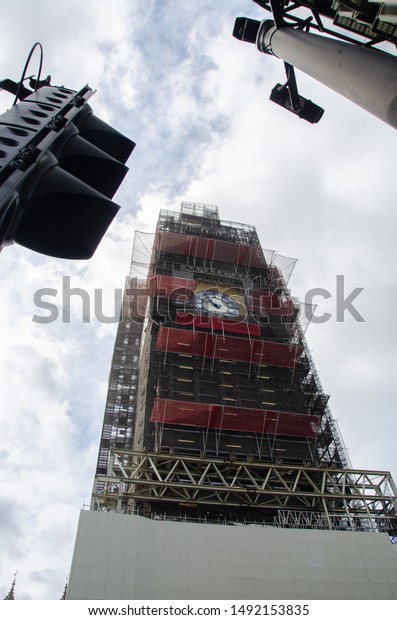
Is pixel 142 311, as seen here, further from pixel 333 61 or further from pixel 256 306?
pixel 333 61

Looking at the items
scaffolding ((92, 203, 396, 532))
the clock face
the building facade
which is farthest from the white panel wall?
the clock face

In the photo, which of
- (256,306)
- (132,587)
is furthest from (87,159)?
(256,306)

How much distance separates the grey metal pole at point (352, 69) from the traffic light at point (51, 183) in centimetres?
257

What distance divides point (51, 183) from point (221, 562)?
17.1 meters

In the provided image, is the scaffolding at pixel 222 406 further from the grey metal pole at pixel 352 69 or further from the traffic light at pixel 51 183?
the traffic light at pixel 51 183

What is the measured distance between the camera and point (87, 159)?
306 centimetres

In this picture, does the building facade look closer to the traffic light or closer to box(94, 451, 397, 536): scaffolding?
box(94, 451, 397, 536): scaffolding

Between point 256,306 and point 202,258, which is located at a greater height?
point 202,258

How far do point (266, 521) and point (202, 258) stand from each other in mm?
22508

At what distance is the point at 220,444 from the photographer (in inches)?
983

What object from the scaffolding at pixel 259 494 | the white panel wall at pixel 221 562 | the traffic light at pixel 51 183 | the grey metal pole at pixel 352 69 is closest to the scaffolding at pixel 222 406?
the scaffolding at pixel 259 494

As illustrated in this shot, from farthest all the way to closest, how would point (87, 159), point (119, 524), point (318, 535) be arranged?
point (318, 535) < point (119, 524) < point (87, 159)

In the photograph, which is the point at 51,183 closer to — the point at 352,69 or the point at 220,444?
the point at 352,69

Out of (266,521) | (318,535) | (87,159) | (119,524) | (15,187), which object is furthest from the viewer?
(266,521)
